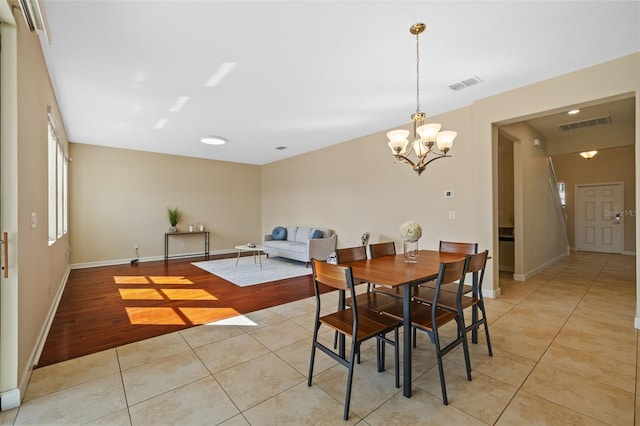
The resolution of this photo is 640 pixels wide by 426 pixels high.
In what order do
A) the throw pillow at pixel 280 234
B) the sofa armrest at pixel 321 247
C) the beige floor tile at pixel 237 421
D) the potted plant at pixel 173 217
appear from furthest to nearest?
the throw pillow at pixel 280 234
the potted plant at pixel 173 217
the sofa armrest at pixel 321 247
the beige floor tile at pixel 237 421

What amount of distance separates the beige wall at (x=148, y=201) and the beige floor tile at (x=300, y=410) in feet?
20.6

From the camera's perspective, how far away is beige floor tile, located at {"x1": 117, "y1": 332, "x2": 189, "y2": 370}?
223 cm

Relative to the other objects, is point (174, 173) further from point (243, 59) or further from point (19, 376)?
point (19, 376)

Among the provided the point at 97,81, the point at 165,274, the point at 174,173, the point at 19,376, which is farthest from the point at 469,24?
the point at 174,173

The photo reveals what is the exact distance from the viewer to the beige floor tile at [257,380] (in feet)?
5.85

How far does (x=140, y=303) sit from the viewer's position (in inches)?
142

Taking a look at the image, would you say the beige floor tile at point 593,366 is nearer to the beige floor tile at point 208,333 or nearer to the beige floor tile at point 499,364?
the beige floor tile at point 499,364

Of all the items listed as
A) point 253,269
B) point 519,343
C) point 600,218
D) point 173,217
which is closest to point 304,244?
point 253,269

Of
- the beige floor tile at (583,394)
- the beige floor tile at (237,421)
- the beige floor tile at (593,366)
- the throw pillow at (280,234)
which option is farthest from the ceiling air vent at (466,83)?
the throw pillow at (280,234)

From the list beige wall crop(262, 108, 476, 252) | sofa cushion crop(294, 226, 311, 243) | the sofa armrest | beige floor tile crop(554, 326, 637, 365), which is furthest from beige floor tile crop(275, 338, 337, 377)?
sofa cushion crop(294, 226, 311, 243)

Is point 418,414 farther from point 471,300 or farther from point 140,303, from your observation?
point 140,303

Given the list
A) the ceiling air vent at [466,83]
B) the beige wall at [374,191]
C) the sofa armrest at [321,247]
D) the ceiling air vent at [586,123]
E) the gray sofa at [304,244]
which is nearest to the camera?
the ceiling air vent at [466,83]

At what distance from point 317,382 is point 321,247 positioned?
3.98 metres

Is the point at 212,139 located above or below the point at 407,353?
above
